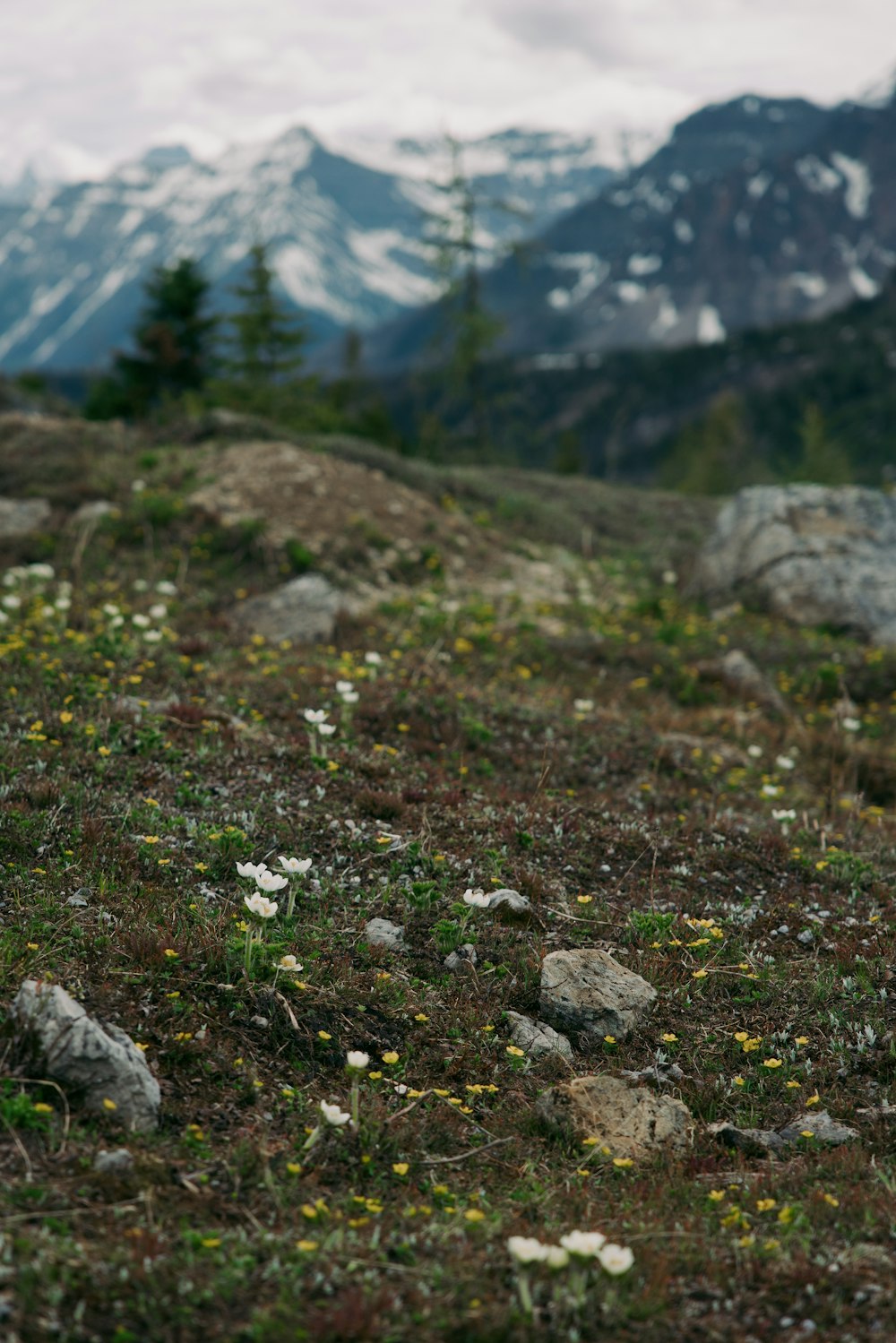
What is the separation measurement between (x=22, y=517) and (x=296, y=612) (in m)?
5.71

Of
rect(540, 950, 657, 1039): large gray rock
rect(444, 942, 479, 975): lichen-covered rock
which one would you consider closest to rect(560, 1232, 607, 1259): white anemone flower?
rect(540, 950, 657, 1039): large gray rock

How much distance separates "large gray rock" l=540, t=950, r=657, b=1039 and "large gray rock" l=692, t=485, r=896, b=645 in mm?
11962

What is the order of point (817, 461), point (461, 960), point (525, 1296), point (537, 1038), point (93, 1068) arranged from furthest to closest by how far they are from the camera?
point (817, 461) → point (461, 960) → point (537, 1038) → point (93, 1068) → point (525, 1296)

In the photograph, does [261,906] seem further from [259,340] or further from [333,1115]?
[259,340]

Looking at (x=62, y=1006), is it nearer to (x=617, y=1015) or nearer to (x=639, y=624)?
(x=617, y=1015)

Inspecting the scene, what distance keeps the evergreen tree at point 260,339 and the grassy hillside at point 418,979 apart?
2715 cm

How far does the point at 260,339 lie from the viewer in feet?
124

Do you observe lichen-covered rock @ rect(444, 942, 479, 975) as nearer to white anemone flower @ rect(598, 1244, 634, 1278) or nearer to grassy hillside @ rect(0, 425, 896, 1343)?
grassy hillside @ rect(0, 425, 896, 1343)

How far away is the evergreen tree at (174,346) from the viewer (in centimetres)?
4347

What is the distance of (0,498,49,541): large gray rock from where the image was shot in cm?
1587

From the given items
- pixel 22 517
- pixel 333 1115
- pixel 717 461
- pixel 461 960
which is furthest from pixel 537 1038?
pixel 717 461

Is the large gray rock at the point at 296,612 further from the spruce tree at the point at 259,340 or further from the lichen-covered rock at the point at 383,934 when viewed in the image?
the spruce tree at the point at 259,340

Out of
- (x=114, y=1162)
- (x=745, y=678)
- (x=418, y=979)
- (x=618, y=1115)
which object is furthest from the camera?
(x=745, y=678)

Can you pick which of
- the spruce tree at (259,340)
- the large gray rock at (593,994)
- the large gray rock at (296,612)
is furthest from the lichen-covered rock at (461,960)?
the spruce tree at (259,340)
